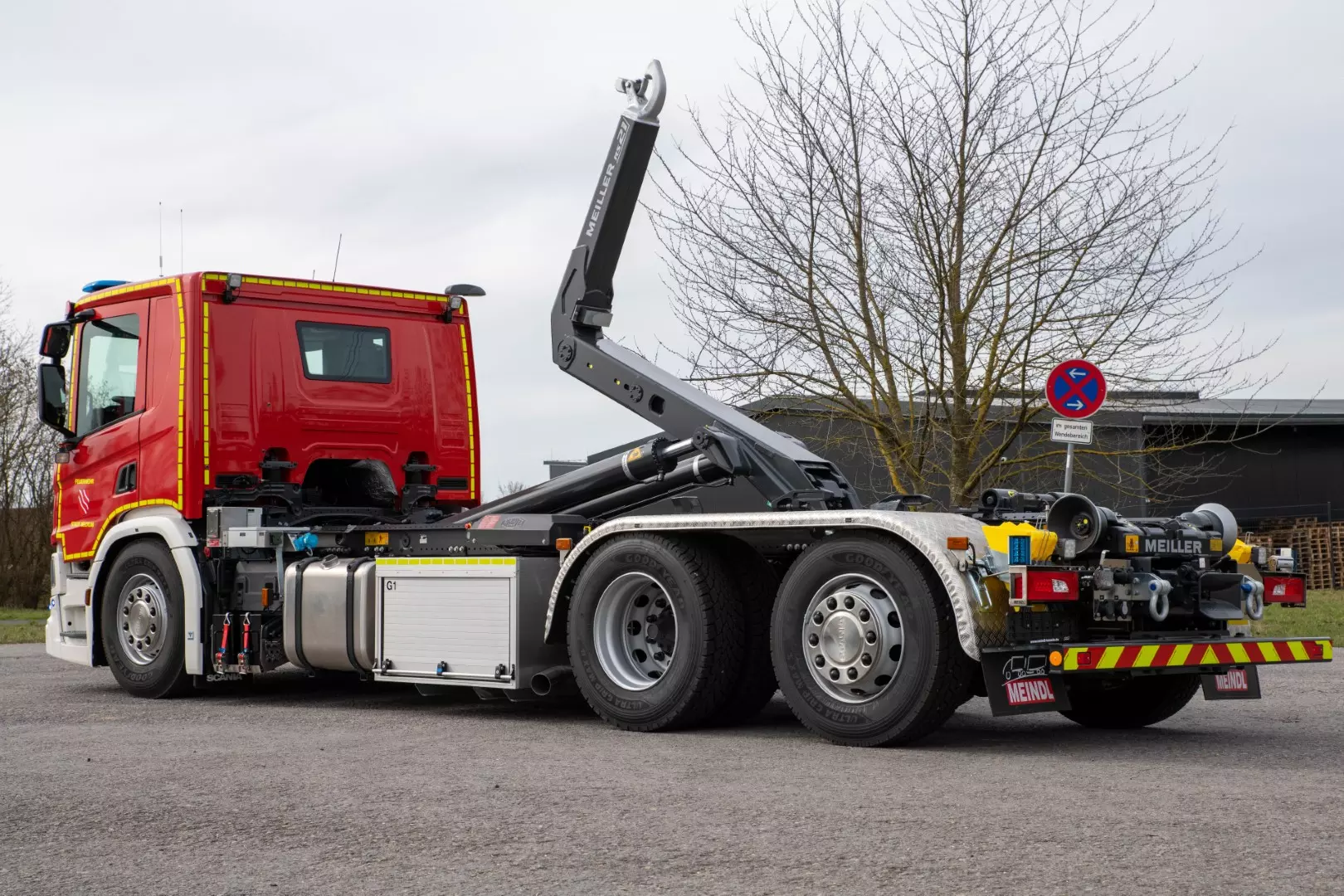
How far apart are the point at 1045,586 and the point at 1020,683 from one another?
49 centimetres

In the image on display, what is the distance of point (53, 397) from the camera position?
39.3 ft

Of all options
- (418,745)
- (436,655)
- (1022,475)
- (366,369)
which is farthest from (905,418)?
(418,745)

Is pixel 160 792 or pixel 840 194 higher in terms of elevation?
pixel 840 194

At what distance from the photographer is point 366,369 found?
39.6 feet

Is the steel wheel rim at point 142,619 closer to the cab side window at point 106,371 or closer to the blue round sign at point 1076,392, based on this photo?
the cab side window at point 106,371

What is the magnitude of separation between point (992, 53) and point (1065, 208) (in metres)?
2.01

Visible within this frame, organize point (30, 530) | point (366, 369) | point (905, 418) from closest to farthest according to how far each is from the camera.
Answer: point (366, 369) → point (905, 418) → point (30, 530)

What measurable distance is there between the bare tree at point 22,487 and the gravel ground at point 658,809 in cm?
2429

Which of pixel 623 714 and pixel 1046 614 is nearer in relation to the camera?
pixel 1046 614

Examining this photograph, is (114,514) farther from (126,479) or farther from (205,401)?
(205,401)

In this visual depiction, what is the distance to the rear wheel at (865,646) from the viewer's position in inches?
300

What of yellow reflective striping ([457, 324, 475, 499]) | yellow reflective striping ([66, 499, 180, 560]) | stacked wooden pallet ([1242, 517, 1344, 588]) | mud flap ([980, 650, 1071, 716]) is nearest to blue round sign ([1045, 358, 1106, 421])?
yellow reflective striping ([457, 324, 475, 499])

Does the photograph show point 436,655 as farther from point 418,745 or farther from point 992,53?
point 992,53

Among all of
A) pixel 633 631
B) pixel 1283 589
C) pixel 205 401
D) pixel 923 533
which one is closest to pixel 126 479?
pixel 205 401
